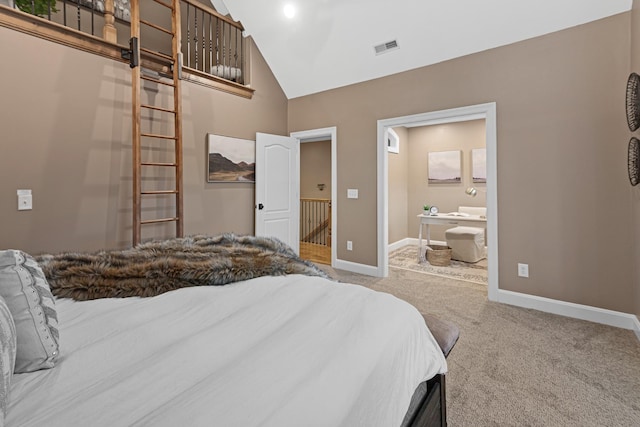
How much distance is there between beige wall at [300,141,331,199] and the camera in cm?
750

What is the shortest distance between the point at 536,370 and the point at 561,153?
1925 millimetres

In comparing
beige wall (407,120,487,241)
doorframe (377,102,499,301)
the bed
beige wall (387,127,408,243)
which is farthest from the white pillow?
beige wall (407,120,487,241)

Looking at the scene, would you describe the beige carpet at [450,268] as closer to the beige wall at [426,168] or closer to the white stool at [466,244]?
the white stool at [466,244]

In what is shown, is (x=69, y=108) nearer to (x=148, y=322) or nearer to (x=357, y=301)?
(x=148, y=322)

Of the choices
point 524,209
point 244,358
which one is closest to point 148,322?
point 244,358

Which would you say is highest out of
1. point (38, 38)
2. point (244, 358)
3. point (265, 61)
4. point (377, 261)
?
point (265, 61)

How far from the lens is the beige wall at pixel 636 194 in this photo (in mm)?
2326

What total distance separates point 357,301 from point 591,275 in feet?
8.89

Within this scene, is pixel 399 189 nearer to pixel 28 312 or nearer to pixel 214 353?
pixel 214 353

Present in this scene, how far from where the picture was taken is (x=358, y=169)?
13.7 feet

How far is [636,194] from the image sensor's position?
7.82 ft

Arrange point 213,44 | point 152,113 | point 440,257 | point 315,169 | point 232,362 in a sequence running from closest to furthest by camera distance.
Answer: point 232,362
point 152,113
point 213,44
point 440,257
point 315,169

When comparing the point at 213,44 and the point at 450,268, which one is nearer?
the point at 213,44

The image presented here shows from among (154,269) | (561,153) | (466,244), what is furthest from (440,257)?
(154,269)
